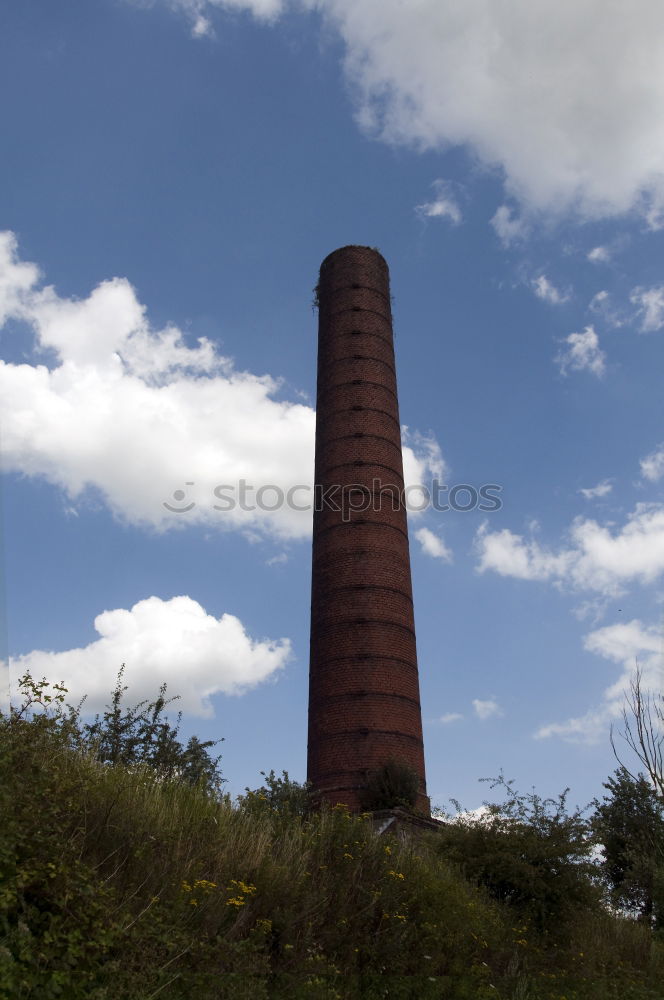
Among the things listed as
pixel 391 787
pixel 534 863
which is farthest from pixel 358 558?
pixel 534 863

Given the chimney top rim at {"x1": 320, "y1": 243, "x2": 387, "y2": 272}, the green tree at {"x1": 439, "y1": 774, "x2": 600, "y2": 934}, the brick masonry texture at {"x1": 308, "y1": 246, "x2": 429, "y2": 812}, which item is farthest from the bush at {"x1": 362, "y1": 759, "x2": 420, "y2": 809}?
the chimney top rim at {"x1": 320, "y1": 243, "x2": 387, "y2": 272}

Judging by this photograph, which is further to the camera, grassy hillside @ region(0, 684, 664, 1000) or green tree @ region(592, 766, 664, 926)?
green tree @ region(592, 766, 664, 926)

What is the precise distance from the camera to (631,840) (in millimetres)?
21141

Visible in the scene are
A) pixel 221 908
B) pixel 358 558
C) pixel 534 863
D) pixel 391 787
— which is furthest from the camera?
pixel 358 558

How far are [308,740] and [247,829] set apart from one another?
11776 mm

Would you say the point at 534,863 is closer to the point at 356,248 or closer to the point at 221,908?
the point at 221,908

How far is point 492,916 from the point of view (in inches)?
364

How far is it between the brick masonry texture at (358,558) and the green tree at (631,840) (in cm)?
562

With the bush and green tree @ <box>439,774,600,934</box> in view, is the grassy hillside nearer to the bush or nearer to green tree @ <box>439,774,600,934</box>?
green tree @ <box>439,774,600,934</box>

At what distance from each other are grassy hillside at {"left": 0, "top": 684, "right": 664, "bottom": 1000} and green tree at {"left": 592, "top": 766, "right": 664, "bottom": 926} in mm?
9886

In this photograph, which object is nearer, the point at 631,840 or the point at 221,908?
the point at 221,908

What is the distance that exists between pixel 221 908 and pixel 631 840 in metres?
18.8

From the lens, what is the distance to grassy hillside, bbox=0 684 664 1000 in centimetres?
470

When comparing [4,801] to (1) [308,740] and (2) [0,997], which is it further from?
(1) [308,740]
